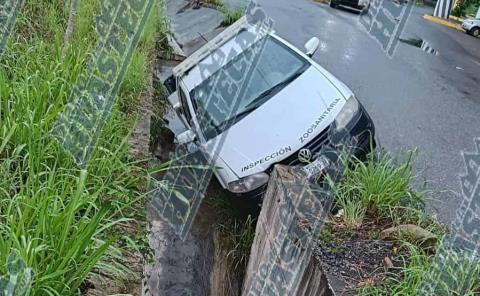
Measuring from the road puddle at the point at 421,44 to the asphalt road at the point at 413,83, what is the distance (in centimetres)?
19

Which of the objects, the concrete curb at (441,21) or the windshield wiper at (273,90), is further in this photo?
the concrete curb at (441,21)

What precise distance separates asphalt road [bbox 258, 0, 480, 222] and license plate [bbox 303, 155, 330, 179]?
885 millimetres

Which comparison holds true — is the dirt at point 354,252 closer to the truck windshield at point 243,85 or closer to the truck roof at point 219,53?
the truck windshield at point 243,85

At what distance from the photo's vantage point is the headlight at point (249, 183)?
13.8 ft

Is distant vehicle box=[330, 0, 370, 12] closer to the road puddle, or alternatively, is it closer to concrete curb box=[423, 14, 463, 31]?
the road puddle

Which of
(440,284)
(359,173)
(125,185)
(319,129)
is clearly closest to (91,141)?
(125,185)

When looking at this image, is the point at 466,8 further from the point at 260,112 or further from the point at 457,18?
the point at 260,112

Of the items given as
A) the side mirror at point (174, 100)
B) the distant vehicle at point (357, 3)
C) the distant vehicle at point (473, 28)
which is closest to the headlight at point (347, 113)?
the side mirror at point (174, 100)

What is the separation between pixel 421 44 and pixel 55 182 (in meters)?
11.8

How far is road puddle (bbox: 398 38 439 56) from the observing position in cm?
1181

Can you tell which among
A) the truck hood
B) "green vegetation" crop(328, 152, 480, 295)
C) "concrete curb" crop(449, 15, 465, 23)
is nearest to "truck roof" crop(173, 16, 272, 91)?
the truck hood

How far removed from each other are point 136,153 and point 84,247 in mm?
1448

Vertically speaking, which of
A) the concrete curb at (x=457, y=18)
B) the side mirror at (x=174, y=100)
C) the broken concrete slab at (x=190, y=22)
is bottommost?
the broken concrete slab at (x=190, y=22)

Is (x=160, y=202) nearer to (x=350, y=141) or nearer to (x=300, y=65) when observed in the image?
(x=350, y=141)
